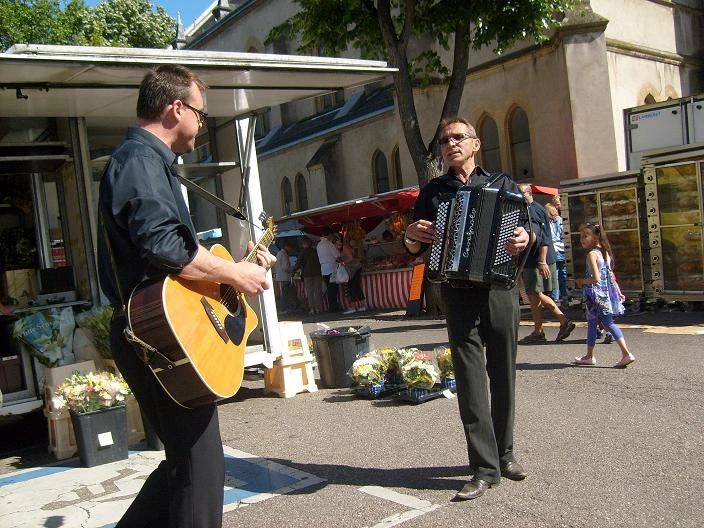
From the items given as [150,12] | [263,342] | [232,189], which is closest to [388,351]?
[263,342]

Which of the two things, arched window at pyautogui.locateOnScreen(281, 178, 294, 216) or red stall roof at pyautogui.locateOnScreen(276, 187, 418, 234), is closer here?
red stall roof at pyautogui.locateOnScreen(276, 187, 418, 234)

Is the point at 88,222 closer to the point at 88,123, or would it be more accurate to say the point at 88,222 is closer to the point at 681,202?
the point at 88,123

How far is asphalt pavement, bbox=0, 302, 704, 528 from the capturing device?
4109 mm

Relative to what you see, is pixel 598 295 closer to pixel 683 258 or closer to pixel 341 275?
pixel 683 258

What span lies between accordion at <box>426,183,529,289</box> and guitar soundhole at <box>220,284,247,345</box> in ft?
4.94

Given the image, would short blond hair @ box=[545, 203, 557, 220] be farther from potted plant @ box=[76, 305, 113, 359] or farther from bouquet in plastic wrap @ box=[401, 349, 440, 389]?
potted plant @ box=[76, 305, 113, 359]

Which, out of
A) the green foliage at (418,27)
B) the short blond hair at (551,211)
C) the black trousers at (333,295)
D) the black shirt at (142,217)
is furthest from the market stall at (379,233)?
the black shirt at (142,217)

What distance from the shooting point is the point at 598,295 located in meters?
8.16

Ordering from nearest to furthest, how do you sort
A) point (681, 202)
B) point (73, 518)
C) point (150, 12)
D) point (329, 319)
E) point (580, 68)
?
point (73, 518), point (681, 202), point (329, 319), point (580, 68), point (150, 12)

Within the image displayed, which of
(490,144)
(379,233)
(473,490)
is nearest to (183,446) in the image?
(473,490)

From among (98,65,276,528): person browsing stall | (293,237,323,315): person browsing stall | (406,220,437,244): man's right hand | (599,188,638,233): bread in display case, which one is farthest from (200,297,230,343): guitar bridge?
(293,237,323,315): person browsing stall

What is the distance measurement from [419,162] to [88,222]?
6.96 metres

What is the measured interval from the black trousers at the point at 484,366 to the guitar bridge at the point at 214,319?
1.87 meters

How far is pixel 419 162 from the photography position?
13.5 metres
